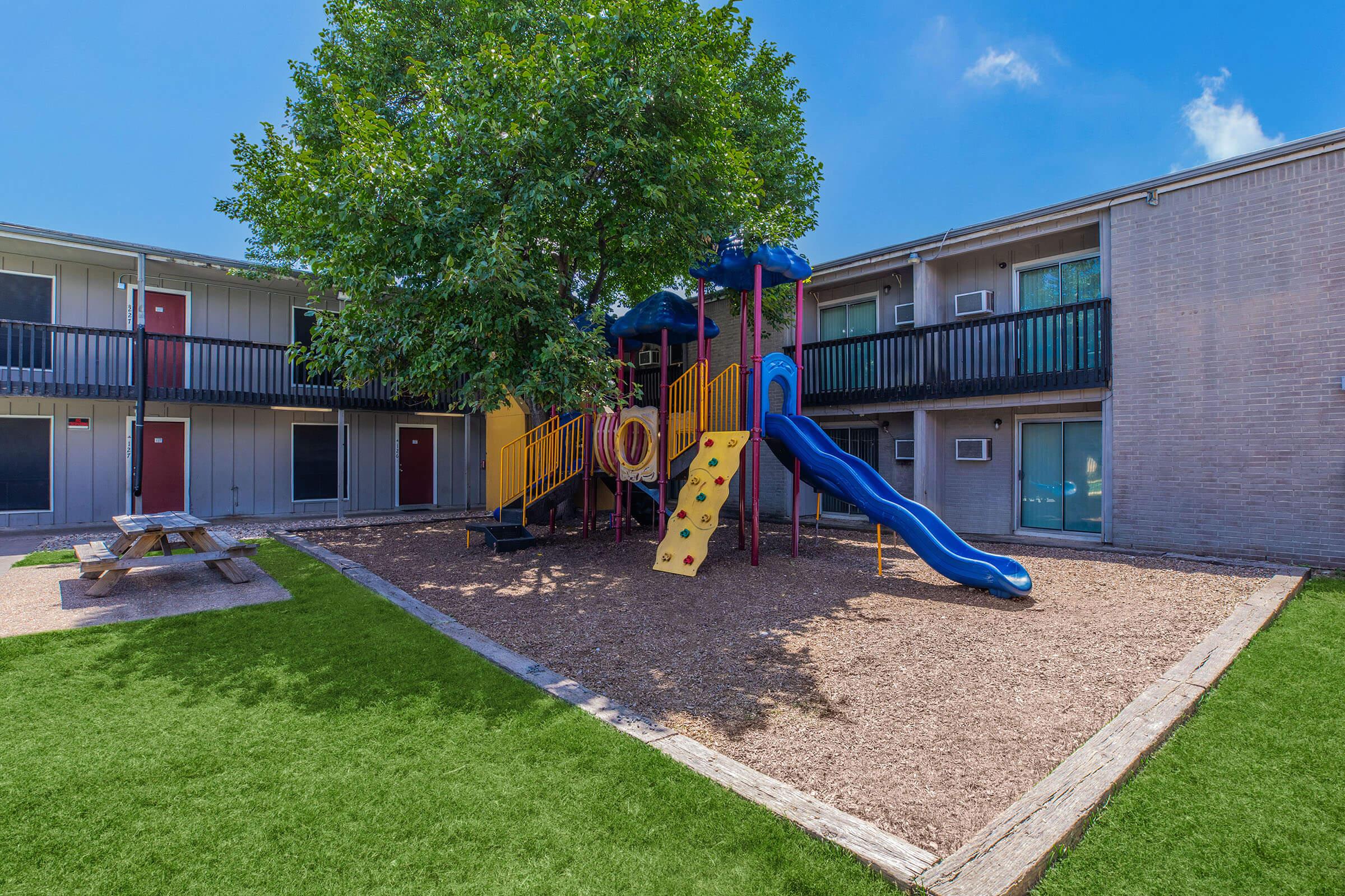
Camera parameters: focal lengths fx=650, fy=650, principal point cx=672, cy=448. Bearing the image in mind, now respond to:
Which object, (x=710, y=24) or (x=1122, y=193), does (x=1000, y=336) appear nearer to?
(x=1122, y=193)

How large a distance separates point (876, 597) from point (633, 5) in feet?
25.7

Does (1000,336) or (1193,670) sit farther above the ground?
(1000,336)

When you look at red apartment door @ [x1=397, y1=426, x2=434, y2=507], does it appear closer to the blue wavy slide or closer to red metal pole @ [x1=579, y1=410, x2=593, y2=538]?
red metal pole @ [x1=579, y1=410, x2=593, y2=538]

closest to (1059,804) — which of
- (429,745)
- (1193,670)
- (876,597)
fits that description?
(1193,670)

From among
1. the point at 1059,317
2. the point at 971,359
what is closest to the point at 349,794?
the point at 971,359

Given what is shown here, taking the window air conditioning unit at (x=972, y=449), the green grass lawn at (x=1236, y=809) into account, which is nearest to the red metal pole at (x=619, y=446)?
the window air conditioning unit at (x=972, y=449)

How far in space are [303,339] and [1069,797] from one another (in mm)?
17302

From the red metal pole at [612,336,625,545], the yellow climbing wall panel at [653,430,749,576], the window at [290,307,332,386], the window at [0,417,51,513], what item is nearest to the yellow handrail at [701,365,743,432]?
the yellow climbing wall panel at [653,430,749,576]

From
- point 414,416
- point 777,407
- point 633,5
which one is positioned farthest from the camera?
point 414,416

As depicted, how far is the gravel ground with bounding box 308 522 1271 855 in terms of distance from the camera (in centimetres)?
333

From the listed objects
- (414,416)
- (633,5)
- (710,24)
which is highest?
(710,24)

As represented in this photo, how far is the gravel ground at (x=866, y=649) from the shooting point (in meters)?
3.33

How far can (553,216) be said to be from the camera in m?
8.30

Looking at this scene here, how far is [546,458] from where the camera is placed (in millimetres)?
10977
